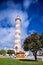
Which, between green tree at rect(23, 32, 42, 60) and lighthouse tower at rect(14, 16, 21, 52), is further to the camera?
lighthouse tower at rect(14, 16, 21, 52)

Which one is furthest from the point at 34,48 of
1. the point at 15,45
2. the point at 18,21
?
the point at 18,21

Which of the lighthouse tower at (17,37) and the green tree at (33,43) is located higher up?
the lighthouse tower at (17,37)

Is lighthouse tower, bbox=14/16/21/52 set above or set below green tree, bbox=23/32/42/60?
above

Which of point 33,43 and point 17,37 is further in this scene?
point 17,37

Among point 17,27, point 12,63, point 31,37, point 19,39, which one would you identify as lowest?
point 12,63

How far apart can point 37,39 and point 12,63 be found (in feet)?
74.4

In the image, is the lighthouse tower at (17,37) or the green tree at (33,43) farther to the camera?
the lighthouse tower at (17,37)

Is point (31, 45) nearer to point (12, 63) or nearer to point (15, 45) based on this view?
point (12, 63)

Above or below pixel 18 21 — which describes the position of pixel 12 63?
below

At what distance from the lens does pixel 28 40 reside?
44.5 meters

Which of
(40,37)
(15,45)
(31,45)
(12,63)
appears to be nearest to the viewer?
(12,63)

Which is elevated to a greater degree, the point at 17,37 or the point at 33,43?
the point at 17,37

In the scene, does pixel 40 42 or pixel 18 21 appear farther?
pixel 18 21

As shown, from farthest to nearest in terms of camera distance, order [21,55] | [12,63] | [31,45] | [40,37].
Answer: [21,55] < [40,37] < [31,45] < [12,63]
